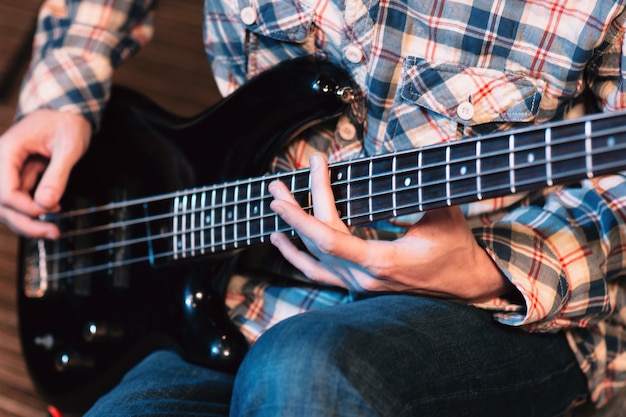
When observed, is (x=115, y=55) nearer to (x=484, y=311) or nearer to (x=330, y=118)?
(x=330, y=118)

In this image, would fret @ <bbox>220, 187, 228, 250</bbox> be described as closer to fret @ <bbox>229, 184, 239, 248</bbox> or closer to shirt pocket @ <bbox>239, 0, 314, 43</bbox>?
fret @ <bbox>229, 184, 239, 248</bbox>

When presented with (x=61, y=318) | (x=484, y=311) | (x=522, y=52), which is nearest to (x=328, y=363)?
(x=484, y=311)

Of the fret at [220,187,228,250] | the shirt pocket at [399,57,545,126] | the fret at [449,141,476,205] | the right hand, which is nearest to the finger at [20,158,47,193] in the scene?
the right hand

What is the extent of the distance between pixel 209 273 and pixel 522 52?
0.47 metres

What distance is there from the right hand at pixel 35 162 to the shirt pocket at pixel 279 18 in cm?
32

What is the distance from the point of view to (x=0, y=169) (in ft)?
3.59

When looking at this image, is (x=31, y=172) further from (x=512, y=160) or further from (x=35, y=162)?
(x=512, y=160)

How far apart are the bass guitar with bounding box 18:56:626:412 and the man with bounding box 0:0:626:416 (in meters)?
0.04

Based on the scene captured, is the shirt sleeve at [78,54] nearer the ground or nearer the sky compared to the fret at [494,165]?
nearer the ground

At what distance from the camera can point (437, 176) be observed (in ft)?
2.35

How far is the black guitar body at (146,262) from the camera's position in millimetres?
953

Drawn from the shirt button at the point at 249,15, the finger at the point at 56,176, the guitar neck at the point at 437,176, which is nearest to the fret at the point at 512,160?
the guitar neck at the point at 437,176

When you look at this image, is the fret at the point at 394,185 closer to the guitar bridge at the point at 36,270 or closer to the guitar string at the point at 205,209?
the guitar string at the point at 205,209

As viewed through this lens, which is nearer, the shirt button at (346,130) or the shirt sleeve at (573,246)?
the shirt sleeve at (573,246)
